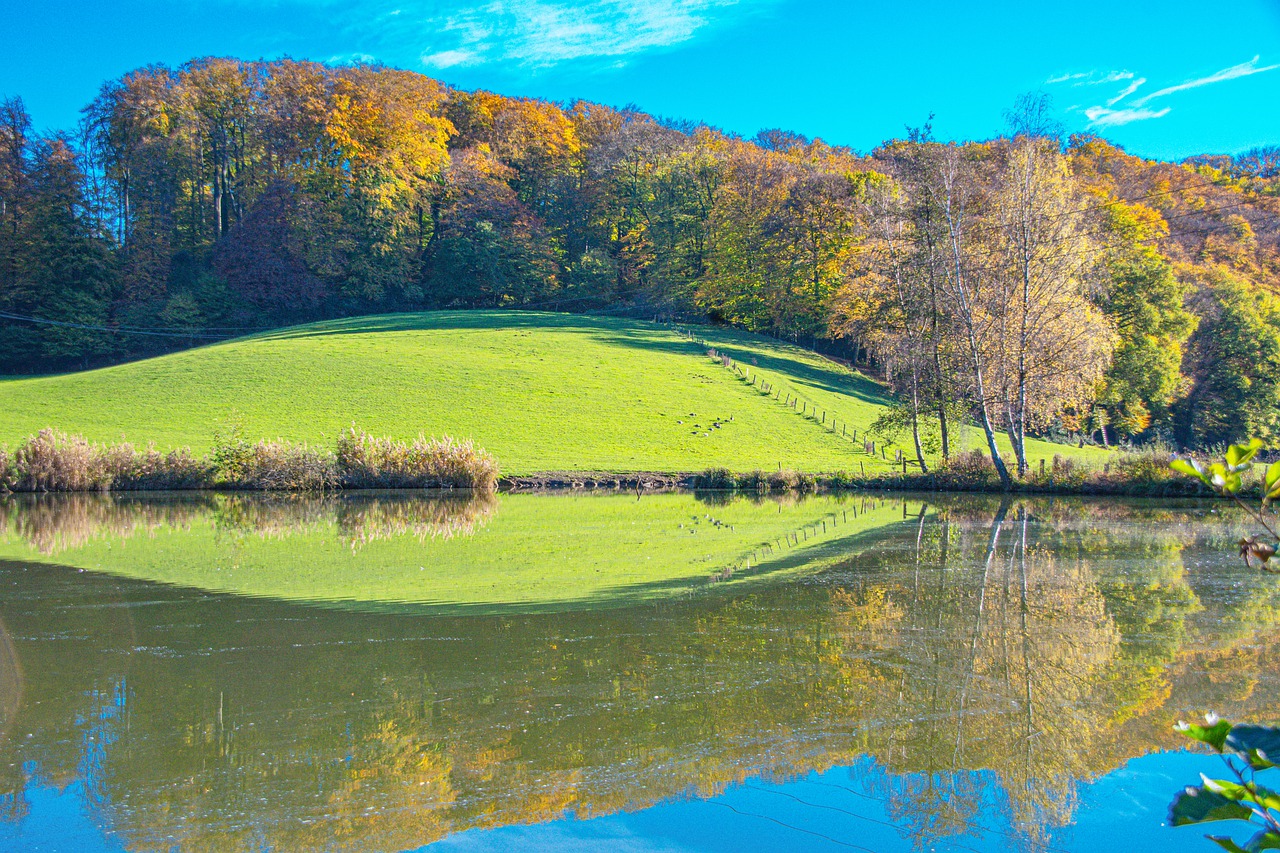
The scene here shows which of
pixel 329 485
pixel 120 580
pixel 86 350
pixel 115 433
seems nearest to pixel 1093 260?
pixel 329 485

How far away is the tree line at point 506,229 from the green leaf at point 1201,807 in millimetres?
34823

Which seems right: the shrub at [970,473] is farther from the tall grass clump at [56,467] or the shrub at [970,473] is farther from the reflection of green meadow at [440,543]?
the tall grass clump at [56,467]

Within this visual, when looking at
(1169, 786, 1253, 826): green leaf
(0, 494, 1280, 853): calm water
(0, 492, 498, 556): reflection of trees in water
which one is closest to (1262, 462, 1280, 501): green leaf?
(1169, 786, 1253, 826): green leaf

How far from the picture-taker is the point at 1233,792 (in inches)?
67.8

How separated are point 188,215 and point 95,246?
12182mm

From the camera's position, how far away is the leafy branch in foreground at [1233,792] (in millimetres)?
1698

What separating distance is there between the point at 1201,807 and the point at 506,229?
73096 millimetres

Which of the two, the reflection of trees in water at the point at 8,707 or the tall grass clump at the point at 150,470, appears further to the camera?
the tall grass clump at the point at 150,470

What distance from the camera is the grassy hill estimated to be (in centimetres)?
3738

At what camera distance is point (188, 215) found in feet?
239

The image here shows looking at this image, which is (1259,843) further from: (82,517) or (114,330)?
(114,330)

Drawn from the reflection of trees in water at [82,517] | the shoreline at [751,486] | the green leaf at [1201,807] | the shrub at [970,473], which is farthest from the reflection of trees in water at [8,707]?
the shrub at [970,473]

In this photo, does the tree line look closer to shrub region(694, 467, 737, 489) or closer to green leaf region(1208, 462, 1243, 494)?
shrub region(694, 467, 737, 489)

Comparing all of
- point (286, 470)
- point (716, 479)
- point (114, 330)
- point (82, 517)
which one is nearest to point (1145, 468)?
point (716, 479)
